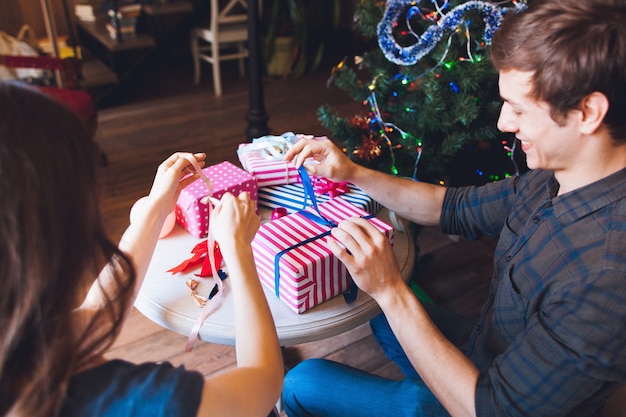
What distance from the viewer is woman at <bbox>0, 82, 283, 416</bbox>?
24.8 inches

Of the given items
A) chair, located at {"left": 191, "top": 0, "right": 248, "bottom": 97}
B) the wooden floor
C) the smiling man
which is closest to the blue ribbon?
the smiling man

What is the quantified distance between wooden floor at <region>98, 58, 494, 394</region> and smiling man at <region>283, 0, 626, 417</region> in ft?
2.06

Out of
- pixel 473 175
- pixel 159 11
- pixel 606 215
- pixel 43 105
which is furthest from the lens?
pixel 159 11

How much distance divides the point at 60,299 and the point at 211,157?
2.90 m

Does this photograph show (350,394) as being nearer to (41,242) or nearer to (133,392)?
(133,392)

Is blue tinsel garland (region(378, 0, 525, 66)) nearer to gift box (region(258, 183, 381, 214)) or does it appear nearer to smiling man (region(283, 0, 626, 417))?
gift box (region(258, 183, 381, 214))

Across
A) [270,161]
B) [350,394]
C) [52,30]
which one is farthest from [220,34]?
[350,394]

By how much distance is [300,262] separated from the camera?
42.5 inches

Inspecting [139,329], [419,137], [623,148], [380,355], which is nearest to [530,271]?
[623,148]

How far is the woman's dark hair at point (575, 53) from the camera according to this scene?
2.76 feet

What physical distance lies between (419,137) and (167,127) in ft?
8.60

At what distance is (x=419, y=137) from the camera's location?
191 centimetres

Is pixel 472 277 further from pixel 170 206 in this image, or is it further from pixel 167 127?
pixel 167 127

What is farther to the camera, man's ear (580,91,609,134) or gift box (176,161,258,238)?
gift box (176,161,258,238)
